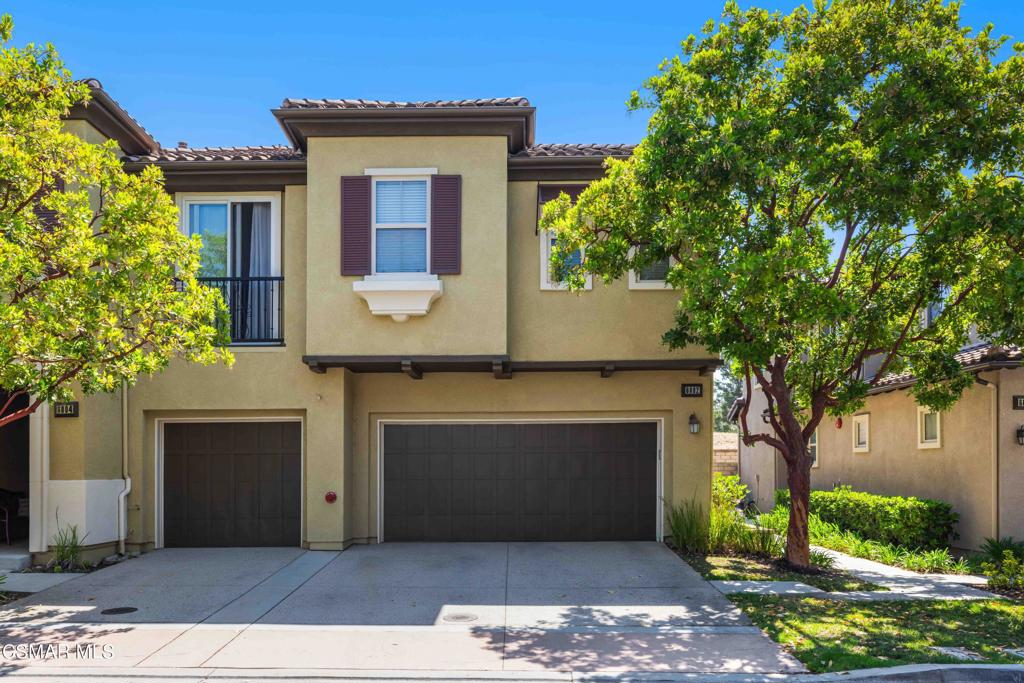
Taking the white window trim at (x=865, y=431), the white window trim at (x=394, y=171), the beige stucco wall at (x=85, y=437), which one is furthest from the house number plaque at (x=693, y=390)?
the beige stucco wall at (x=85, y=437)

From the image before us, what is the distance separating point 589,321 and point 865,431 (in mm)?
9127

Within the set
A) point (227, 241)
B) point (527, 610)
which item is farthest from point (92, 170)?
point (527, 610)

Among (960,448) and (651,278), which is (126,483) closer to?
(651,278)

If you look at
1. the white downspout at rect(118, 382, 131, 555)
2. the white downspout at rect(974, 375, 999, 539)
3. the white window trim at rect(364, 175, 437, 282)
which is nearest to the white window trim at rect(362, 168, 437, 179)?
the white window trim at rect(364, 175, 437, 282)

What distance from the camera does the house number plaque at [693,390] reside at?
1443cm

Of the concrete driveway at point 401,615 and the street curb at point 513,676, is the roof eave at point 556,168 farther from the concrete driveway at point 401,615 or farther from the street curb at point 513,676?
the street curb at point 513,676

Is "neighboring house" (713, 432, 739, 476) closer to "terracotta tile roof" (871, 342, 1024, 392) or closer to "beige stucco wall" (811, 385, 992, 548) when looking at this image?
"beige stucco wall" (811, 385, 992, 548)

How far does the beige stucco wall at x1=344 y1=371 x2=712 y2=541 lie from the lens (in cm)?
1451

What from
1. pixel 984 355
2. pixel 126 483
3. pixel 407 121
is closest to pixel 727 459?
pixel 984 355

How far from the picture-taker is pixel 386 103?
44.5 ft

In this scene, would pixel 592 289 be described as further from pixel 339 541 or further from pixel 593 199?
pixel 339 541

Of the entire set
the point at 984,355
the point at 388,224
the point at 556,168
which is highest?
the point at 556,168

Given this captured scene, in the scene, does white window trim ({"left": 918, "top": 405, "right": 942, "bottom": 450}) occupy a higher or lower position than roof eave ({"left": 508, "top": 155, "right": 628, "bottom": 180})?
lower

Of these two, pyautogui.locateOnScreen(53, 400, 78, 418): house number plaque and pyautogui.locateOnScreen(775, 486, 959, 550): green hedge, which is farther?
pyautogui.locateOnScreen(775, 486, 959, 550): green hedge
